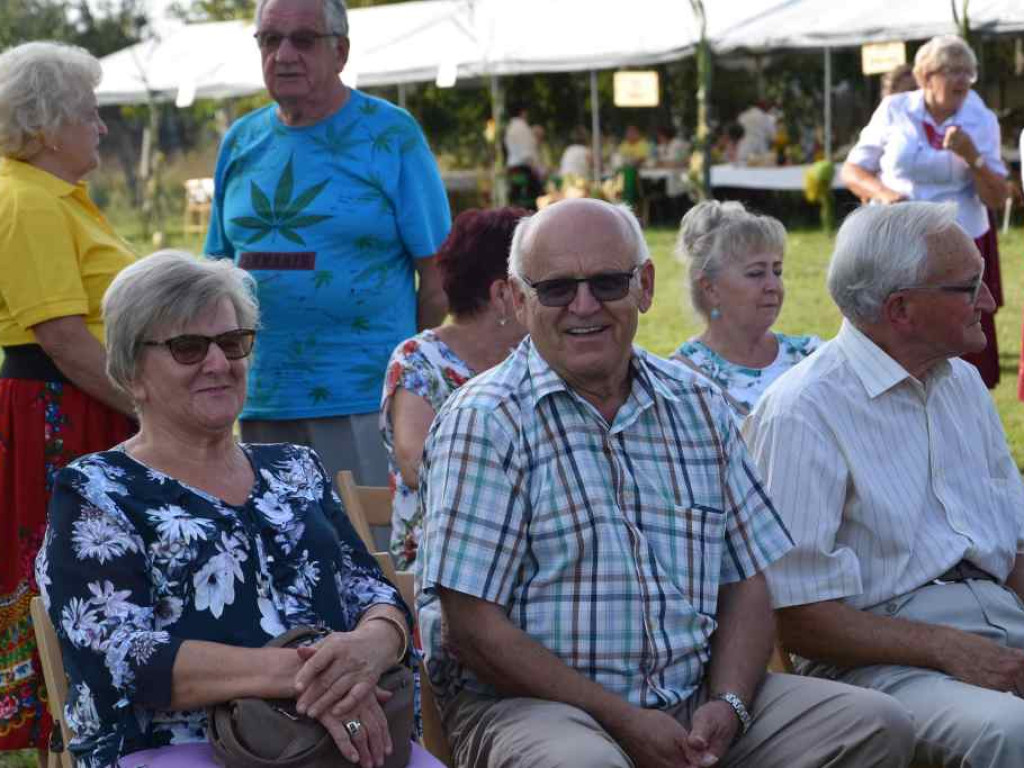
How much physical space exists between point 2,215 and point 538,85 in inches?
930

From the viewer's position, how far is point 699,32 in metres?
17.5

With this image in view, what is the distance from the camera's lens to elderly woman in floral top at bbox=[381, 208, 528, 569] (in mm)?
3957

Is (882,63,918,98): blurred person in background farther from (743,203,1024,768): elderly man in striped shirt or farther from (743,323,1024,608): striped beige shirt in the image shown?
(743,323,1024,608): striped beige shirt

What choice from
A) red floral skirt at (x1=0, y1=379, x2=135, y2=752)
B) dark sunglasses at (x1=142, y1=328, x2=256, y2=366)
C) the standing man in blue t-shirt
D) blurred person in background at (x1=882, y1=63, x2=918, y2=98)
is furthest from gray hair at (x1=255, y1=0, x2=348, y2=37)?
blurred person in background at (x1=882, y1=63, x2=918, y2=98)

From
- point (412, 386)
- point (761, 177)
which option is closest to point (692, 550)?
point (412, 386)

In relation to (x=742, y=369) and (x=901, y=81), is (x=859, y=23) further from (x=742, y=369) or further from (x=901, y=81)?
(x=742, y=369)

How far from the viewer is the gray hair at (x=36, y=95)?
13.5ft

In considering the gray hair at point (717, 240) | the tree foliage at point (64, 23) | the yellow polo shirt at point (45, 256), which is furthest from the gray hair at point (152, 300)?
the tree foliage at point (64, 23)

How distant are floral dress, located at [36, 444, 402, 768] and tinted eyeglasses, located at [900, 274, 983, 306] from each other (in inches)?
55.5

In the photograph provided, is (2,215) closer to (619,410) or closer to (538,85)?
(619,410)

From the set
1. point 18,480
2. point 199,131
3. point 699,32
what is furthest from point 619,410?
point 199,131

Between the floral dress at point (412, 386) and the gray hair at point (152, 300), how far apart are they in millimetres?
992

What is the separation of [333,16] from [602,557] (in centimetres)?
236

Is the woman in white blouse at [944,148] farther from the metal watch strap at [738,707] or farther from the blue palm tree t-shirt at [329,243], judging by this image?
the metal watch strap at [738,707]
